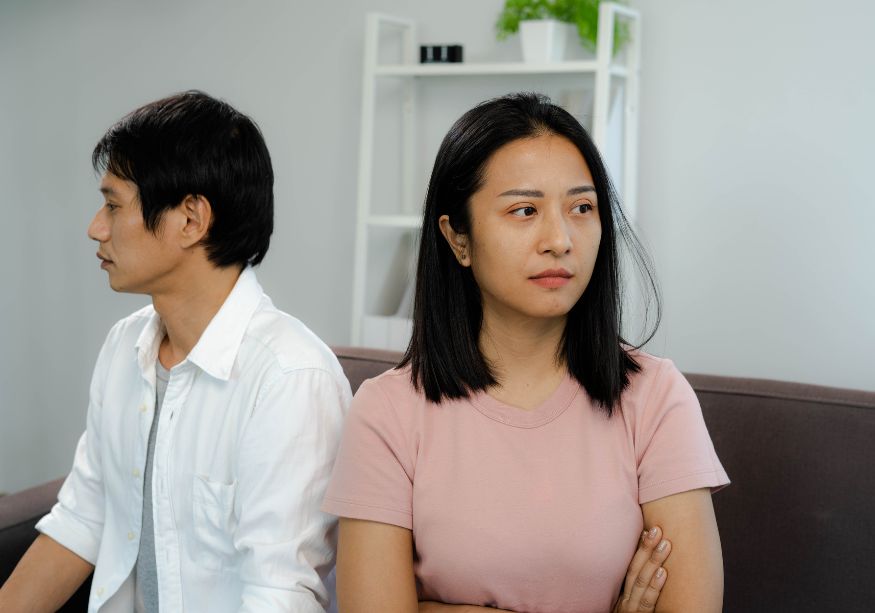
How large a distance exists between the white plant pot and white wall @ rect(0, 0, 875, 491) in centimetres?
23

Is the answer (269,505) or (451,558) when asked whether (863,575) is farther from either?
(269,505)

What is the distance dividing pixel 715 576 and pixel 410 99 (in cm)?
177

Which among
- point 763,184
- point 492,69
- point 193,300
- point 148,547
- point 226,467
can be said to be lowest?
point 148,547

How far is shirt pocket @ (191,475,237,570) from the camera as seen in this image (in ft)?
4.82

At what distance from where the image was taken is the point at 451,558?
1.35 meters

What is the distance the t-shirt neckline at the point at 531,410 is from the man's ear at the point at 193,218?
476 mm

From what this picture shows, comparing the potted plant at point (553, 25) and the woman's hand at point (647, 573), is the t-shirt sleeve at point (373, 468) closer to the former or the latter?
the woman's hand at point (647, 573)

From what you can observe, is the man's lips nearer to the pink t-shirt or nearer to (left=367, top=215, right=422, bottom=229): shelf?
the pink t-shirt

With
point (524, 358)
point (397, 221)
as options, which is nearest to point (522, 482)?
point (524, 358)

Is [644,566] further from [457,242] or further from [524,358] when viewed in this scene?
[457,242]

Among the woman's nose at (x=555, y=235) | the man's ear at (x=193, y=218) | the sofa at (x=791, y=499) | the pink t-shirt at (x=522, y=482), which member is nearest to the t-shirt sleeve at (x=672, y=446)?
the pink t-shirt at (x=522, y=482)

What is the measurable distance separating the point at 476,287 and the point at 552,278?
18cm

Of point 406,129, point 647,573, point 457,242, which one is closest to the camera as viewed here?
point 647,573

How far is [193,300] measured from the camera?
158 cm
